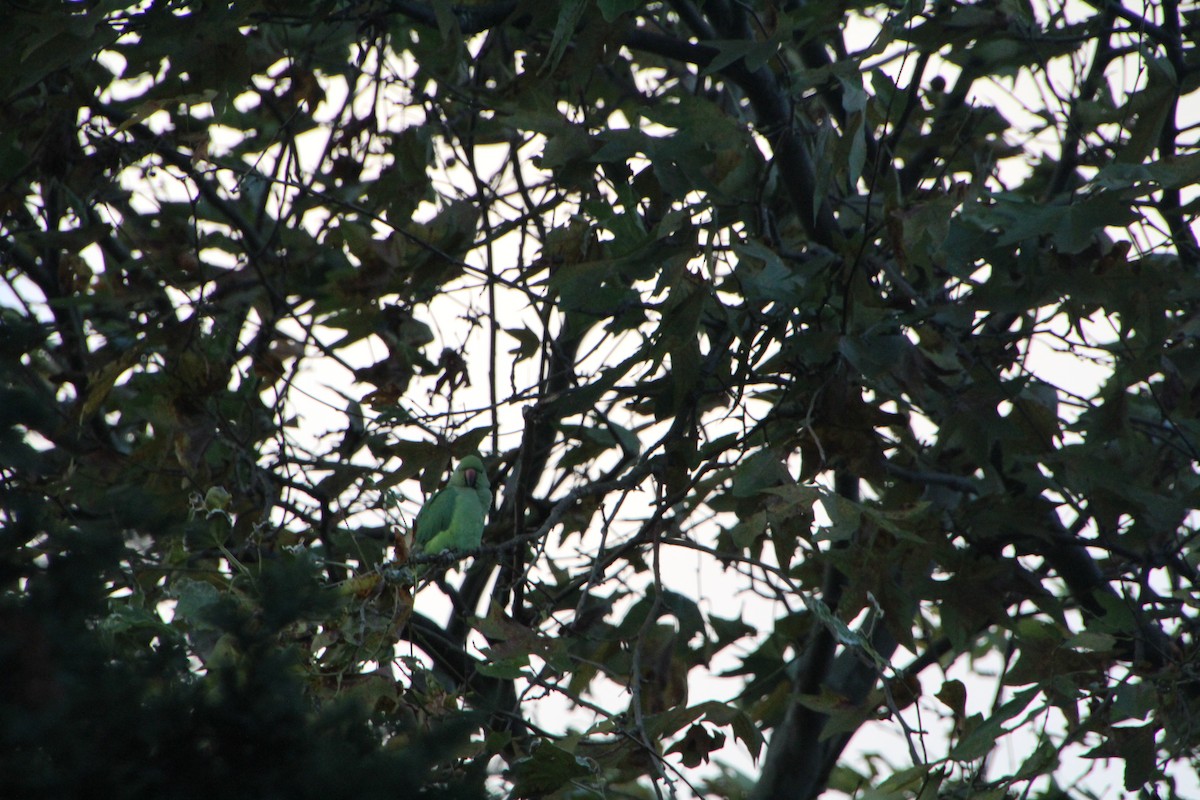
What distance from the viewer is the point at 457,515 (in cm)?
462

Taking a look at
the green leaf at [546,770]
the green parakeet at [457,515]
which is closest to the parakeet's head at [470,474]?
the green parakeet at [457,515]

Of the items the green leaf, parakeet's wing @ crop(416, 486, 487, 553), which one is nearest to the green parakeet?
parakeet's wing @ crop(416, 486, 487, 553)

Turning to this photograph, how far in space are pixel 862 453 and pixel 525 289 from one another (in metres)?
1.04

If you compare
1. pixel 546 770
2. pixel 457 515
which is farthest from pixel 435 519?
pixel 546 770

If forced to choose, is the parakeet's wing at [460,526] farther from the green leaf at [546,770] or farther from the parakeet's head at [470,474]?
the green leaf at [546,770]

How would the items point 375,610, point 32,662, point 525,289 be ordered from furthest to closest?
1. point 525,289
2. point 375,610
3. point 32,662

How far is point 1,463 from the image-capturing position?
1417 millimetres

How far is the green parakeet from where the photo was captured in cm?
458

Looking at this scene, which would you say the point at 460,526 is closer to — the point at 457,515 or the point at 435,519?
the point at 457,515

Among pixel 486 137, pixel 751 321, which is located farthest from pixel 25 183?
pixel 751 321

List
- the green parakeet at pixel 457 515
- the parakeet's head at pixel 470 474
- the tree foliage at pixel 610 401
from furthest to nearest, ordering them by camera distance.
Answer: the green parakeet at pixel 457 515 < the parakeet's head at pixel 470 474 < the tree foliage at pixel 610 401

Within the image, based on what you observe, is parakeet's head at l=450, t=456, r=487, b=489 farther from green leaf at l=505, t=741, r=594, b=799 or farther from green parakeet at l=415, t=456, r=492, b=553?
green leaf at l=505, t=741, r=594, b=799

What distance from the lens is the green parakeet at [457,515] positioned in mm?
4582

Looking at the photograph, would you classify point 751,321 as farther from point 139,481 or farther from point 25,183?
point 25,183
